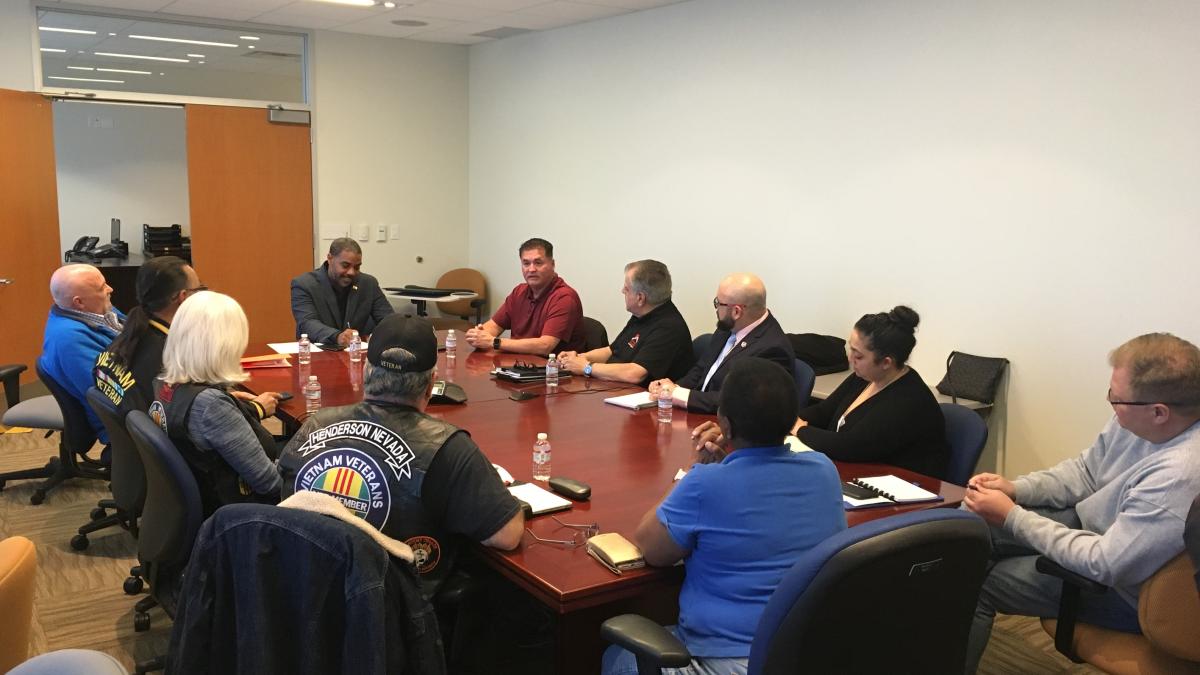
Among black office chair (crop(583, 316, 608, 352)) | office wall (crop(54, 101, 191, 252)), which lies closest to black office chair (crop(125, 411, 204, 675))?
black office chair (crop(583, 316, 608, 352))

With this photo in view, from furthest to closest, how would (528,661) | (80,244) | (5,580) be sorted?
(80,244) → (528,661) → (5,580)

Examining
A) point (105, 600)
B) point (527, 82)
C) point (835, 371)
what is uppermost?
point (527, 82)

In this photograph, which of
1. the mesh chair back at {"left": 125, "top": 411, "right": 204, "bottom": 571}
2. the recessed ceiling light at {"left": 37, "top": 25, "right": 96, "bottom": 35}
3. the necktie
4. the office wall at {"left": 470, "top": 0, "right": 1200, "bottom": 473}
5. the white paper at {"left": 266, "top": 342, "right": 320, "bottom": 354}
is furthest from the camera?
the recessed ceiling light at {"left": 37, "top": 25, "right": 96, "bottom": 35}

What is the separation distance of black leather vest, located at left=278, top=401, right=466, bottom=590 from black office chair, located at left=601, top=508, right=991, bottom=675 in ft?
2.06

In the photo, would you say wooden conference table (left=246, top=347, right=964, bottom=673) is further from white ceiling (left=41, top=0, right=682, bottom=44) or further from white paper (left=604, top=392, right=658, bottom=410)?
white ceiling (left=41, top=0, right=682, bottom=44)

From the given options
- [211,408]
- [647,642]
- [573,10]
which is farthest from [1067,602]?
[573,10]

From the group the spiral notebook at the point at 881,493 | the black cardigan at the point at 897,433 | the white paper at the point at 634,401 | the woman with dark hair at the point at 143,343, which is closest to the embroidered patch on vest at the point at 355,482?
the spiral notebook at the point at 881,493

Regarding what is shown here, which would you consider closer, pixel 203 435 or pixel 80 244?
pixel 203 435

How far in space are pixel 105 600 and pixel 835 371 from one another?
3.59 m

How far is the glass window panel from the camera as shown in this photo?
6.59m

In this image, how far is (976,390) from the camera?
4.31 meters

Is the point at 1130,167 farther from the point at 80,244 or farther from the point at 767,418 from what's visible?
the point at 80,244

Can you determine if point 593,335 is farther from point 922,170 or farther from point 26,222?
point 26,222

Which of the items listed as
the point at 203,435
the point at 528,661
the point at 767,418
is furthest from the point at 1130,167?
the point at 203,435
